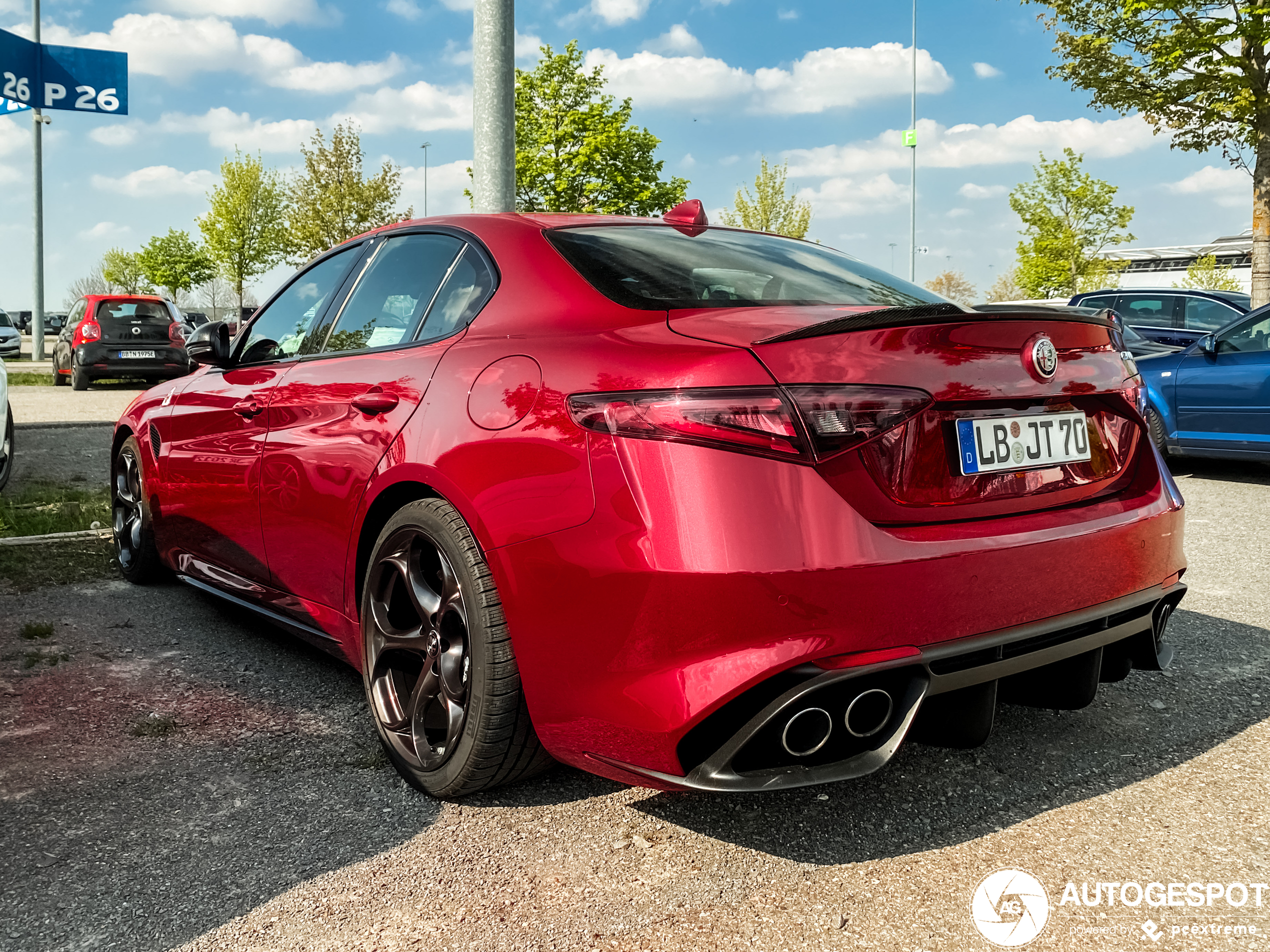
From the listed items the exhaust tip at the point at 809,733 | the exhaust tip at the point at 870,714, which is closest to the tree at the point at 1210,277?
the exhaust tip at the point at 870,714

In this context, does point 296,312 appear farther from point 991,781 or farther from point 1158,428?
point 1158,428

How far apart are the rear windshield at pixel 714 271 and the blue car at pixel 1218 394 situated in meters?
5.96

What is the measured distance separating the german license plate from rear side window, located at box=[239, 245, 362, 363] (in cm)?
219

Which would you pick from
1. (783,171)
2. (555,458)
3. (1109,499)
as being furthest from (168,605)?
(783,171)

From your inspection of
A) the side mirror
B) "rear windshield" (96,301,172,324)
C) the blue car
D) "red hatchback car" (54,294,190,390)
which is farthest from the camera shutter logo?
"rear windshield" (96,301,172,324)

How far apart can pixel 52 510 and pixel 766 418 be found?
6.06m

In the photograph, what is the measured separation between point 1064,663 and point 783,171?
1805 inches

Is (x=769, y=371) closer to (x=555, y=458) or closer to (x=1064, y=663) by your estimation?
(x=555, y=458)

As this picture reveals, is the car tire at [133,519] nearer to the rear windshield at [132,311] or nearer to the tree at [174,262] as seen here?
the rear windshield at [132,311]

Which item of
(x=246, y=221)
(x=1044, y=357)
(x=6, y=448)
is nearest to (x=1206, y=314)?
(x=6, y=448)

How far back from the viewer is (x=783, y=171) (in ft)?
151

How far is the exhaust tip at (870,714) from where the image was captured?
216cm

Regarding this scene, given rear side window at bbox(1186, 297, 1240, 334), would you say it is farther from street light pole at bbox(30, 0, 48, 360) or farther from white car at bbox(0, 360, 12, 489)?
street light pole at bbox(30, 0, 48, 360)

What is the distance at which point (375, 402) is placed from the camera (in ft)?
9.57
